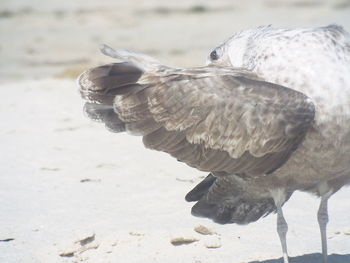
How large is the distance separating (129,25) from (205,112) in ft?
48.6

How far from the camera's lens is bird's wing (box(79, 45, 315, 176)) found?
218 inches

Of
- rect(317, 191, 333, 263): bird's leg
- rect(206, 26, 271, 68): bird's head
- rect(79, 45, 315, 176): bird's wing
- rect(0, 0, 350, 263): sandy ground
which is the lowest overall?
rect(0, 0, 350, 263): sandy ground

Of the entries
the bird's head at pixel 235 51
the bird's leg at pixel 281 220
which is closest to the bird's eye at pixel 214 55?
the bird's head at pixel 235 51

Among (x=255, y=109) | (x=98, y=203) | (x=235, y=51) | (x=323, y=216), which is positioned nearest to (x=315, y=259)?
(x=323, y=216)

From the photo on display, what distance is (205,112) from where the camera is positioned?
571 centimetres

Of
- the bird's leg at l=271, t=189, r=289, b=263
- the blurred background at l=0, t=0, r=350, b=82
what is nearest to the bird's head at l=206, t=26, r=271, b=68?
the bird's leg at l=271, t=189, r=289, b=263

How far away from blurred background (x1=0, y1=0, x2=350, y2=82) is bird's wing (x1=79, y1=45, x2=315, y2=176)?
8.28 metres

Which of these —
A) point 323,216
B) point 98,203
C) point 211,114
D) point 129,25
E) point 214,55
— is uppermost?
point 214,55

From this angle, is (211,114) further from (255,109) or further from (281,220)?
(281,220)

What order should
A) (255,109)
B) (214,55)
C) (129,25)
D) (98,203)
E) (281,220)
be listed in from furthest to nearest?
(129,25)
(98,203)
(214,55)
(281,220)
(255,109)

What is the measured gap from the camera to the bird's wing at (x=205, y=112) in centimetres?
554

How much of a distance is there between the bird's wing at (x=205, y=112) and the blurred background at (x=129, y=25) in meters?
8.28

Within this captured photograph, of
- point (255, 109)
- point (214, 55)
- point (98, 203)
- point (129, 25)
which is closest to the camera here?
point (255, 109)

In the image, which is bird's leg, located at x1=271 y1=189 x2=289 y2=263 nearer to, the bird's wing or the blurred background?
the bird's wing
